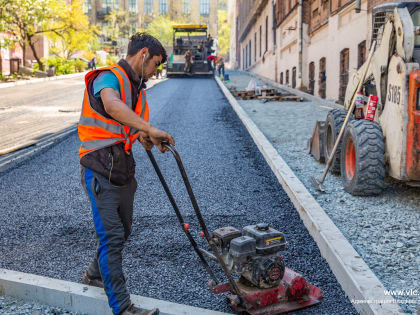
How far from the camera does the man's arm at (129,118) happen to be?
2.78m

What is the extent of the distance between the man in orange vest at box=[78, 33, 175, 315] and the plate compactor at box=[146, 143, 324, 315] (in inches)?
9.9

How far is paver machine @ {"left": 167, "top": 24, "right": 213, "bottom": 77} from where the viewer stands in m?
34.9

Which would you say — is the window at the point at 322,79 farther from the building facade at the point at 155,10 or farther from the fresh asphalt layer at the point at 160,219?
the building facade at the point at 155,10

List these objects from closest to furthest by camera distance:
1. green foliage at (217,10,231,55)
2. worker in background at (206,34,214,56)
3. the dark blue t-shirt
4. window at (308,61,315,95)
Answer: the dark blue t-shirt, window at (308,61,315,95), worker in background at (206,34,214,56), green foliage at (217,10,231,55)

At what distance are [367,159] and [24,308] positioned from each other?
3.76 metres

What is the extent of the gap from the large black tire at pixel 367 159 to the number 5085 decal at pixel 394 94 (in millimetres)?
403

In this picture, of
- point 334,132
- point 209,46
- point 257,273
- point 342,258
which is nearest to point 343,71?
point 334,132

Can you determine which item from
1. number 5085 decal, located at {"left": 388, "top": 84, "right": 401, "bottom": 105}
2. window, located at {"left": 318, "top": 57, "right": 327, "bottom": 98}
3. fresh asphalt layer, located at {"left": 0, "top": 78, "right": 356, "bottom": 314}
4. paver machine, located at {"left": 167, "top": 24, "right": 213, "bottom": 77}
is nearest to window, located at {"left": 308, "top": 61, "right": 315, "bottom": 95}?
window, located at {"left": 318, "top": 57, "right": 327, "bottom": 98}

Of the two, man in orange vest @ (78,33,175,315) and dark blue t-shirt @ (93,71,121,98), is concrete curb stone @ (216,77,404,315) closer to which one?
man in orange vest @ (78,33,175,315)

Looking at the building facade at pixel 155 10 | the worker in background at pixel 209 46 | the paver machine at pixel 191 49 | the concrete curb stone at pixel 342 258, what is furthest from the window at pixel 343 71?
the building facade at pixel 155 10

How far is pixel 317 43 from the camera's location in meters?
19.0

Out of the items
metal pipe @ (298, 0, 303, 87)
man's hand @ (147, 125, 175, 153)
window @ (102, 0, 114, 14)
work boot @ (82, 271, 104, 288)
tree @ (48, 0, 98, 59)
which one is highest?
window @ (102, 0, 114, 14)

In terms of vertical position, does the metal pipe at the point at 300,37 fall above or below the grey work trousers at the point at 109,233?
above

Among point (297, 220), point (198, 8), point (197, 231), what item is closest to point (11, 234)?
point (197, 231)
